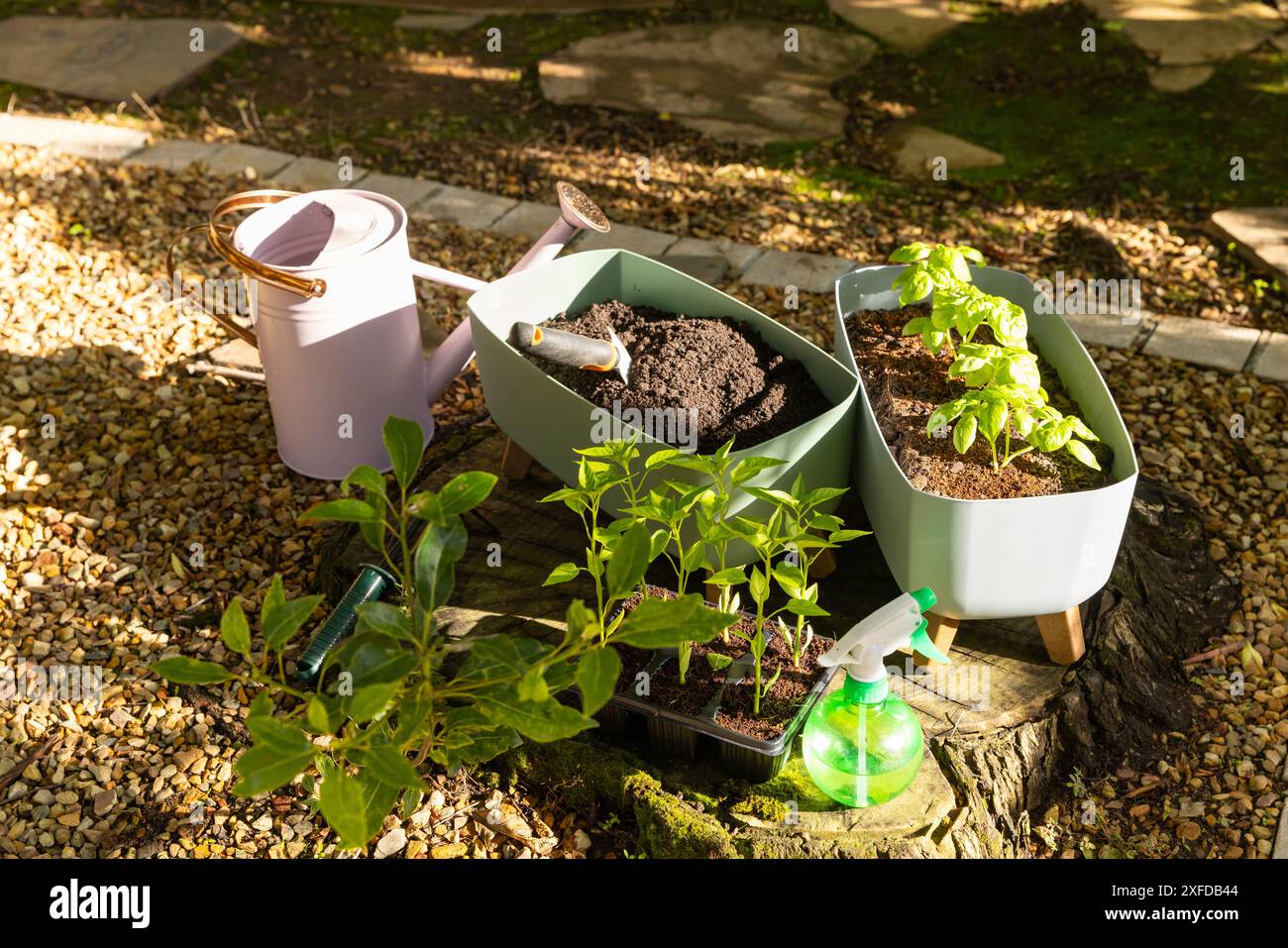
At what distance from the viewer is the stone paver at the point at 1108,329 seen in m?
3.70

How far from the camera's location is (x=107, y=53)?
17.9ft

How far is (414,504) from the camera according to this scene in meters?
1.77

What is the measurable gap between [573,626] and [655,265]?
4.70 feet

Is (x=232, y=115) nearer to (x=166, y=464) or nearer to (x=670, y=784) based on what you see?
(x=166, y=464)

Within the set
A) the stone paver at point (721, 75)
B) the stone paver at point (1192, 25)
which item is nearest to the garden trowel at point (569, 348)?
the stone paver at point (721, 75)

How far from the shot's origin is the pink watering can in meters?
2.79

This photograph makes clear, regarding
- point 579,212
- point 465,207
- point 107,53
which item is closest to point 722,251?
point 465,207

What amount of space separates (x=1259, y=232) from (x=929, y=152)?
4.21 feet

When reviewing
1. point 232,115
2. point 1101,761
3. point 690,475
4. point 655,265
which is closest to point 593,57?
point 232,115

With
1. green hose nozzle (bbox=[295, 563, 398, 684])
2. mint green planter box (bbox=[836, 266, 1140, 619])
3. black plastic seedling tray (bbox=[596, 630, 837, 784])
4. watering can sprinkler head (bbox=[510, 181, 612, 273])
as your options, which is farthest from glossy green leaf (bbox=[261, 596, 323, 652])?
watering can sprinkler head (bbox=[510, 181, 612, 273])

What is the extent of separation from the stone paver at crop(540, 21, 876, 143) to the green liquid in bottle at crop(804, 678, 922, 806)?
11.0 feet

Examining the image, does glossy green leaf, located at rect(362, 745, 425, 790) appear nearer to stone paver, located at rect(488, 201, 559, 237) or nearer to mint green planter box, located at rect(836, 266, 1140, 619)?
mint green planter box, located at rect(836, 266, 1140, 619)

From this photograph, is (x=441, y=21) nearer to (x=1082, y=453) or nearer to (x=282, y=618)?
(x=1082, y=453)

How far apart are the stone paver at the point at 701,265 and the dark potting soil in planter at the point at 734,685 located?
6.28ft
